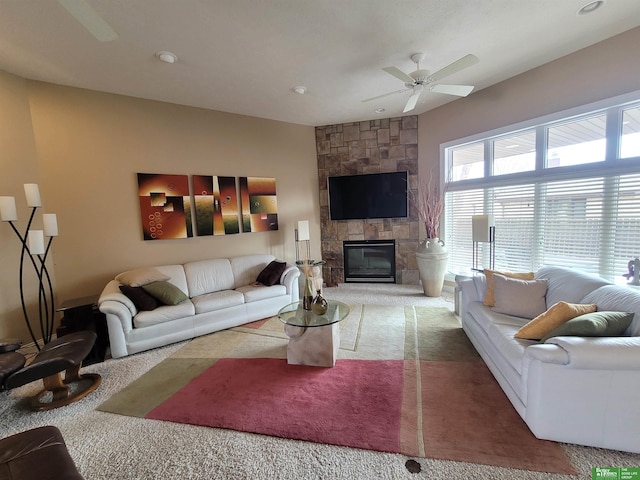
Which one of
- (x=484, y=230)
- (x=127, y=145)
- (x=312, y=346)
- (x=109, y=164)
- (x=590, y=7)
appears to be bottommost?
(x=312, y=346)

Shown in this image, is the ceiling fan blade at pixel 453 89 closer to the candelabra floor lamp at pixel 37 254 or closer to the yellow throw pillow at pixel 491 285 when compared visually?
the yellow throw pillow at pixel 491 285

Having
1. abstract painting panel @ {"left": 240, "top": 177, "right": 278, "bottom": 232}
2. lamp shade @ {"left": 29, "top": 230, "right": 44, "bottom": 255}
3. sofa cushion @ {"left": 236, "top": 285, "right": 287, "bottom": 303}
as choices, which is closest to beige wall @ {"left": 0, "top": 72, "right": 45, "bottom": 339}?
lamp shade @ {"left": 29, "top": 230, "right": 44, "bottom": 255}

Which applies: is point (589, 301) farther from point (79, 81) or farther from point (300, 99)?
point (79, 81)

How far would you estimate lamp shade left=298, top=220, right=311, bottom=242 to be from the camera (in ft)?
16.4

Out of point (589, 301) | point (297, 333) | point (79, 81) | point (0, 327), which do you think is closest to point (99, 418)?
point (297, 333)

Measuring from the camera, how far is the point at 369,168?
534 centimetres

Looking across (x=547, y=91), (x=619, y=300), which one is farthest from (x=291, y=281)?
(x=547, y=91)

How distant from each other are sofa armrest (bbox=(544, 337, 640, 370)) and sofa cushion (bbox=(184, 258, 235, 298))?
384 centimetres

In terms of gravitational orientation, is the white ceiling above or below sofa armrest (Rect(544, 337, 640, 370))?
above

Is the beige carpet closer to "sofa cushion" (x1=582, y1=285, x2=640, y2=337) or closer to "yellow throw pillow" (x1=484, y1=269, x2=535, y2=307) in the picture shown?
"sofa cushion" (x1=582, y1=285, x2=640, y2=337)

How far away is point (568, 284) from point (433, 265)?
2.05m

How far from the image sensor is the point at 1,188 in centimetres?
299

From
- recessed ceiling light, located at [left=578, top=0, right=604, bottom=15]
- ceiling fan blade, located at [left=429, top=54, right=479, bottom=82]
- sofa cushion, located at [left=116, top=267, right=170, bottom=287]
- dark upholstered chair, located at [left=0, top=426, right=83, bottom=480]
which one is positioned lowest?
dark upholstered chair, located at [left=0, top=426, right=83, bottom=480]

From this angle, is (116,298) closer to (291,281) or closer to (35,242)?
(35,242)
